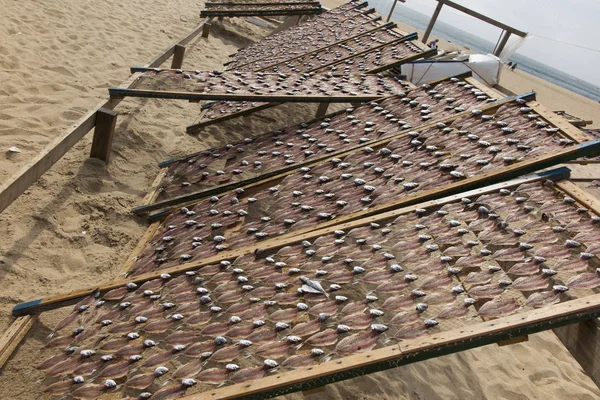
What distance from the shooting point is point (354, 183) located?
10.6 feet

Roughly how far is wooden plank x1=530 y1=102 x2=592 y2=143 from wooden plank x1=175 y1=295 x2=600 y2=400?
138 cm

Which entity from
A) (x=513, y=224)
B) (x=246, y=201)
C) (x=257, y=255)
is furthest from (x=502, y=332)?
(x=246, y=201)

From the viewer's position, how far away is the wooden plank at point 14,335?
2.62 m

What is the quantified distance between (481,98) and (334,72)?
8.20 feet

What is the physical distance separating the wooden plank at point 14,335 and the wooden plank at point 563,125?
3.71 meters

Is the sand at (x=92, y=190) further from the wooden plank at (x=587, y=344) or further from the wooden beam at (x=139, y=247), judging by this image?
the wooden plank at (x=587, y=344)

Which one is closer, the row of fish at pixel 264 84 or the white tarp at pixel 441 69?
the row of fish at pixel 264 84

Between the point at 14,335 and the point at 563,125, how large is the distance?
3.85 metres

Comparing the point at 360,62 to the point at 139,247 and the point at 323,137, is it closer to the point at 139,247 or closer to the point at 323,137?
the point at 323,137

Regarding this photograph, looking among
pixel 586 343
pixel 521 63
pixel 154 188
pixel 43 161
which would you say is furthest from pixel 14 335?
pixel 521 63

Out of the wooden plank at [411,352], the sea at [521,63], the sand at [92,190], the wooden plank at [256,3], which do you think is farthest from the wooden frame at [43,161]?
the sea at [521,63]

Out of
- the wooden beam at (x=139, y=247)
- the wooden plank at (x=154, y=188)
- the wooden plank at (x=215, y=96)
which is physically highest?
the wooden plank at (x=215, y=96)

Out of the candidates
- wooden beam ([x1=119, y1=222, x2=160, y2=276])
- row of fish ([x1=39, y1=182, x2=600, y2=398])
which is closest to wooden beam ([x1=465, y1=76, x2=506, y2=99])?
row of fish ([x1=39, y1=182, x2=600, y2=398])

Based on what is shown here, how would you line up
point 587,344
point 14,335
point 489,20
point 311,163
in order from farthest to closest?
1. point 489,20
2. point 311,163
3. point 14,335
4. point 587,344
